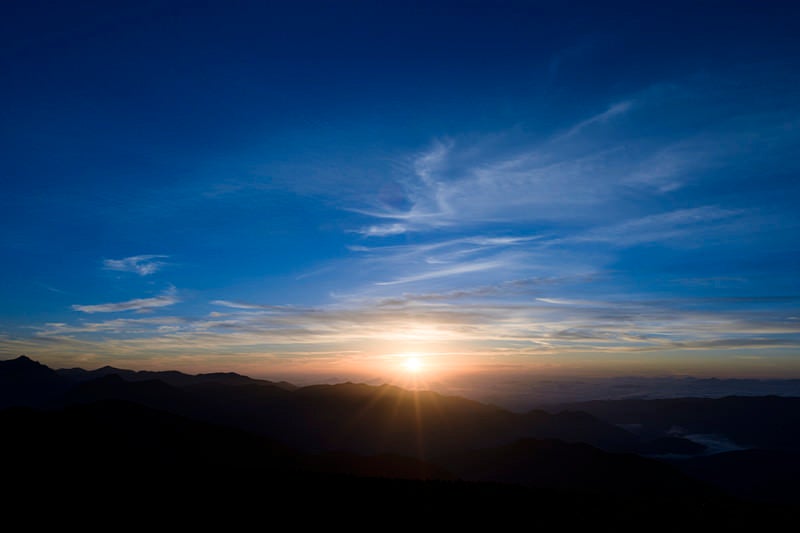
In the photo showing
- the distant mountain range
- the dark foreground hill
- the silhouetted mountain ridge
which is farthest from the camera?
the silhouetted mountain ridge

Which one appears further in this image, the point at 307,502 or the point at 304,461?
the point at 304,461

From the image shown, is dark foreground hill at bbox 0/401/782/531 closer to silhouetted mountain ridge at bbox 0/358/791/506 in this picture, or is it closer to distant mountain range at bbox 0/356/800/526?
distant mountain range at bbox 0/356/800/526

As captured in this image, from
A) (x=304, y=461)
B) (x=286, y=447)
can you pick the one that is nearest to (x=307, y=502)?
(x=304, y=461)

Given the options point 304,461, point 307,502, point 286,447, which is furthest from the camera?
point 286,447

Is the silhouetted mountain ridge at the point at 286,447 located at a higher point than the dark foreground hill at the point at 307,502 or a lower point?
lower

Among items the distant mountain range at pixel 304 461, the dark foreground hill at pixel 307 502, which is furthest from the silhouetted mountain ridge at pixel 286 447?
the dark foreground hill at pixel 307 502

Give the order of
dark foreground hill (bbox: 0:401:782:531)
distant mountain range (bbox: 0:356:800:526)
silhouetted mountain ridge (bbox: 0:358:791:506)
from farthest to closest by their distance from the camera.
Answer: silhouetted mountain ridge (bbox: 0:358:791:506) → distant mountain range (bbox: 0:356:800:526) → dark foreground hill (bbox: 0:401:782:531)

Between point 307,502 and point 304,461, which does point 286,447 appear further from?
point 307,502

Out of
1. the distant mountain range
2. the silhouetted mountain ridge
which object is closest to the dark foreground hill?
the distant mountain range

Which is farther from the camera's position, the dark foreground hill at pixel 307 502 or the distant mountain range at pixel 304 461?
the distant mountain range at pixel 304 461

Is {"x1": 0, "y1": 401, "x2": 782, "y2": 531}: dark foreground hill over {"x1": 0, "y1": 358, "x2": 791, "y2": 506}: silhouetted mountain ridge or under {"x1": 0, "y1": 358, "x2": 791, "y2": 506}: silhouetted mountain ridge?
over

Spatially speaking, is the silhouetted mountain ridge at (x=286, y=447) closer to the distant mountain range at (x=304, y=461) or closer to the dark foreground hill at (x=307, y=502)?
the distant mountain range at (x=304, y=461)

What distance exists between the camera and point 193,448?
9262cm

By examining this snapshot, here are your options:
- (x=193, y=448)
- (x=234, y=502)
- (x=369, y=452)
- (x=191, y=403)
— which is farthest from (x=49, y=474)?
(x=191, y=403)
